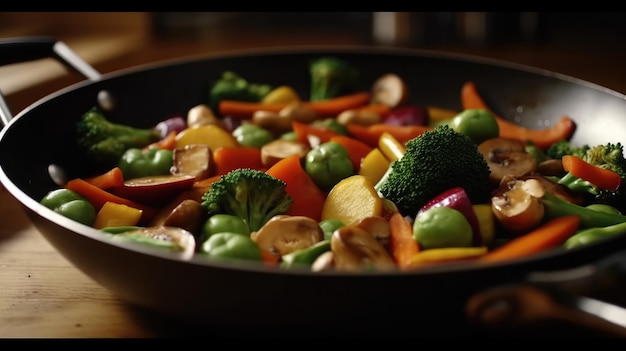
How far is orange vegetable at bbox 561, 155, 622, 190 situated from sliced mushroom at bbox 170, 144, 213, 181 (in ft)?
3.29

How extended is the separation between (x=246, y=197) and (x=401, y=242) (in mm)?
415

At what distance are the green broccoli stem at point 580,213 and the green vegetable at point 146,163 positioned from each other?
1077mm

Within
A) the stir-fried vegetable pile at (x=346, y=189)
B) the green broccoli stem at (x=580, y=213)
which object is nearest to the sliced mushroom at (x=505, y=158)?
the stir-fried vegetable pile at (x=346, y=189)

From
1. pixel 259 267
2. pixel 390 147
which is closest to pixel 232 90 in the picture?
pixel 390 147

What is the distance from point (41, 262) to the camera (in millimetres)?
1919

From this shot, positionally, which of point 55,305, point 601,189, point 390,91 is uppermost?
point 390,91

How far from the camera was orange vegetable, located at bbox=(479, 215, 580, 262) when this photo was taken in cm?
152

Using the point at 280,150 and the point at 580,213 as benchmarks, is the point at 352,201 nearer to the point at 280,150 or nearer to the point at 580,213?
the point at 280,150

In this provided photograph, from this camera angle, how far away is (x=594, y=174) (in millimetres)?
1857

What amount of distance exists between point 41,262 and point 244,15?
3.70 metres

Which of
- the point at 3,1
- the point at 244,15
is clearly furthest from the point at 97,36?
the point at 244,15

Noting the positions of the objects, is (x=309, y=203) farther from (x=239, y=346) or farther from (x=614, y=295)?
(x=614, y=295)

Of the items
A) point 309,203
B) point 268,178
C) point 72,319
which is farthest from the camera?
point 309,203

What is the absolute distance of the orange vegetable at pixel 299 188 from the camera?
73.1 inches
